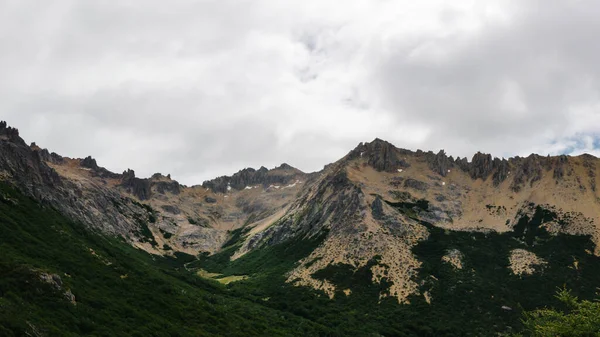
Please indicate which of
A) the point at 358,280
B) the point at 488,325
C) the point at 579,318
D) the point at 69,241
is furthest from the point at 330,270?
the point at 579,318

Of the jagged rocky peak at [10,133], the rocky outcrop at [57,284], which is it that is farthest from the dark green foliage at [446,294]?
the jagged rocky peak at [10,133]

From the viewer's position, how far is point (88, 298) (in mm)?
87750

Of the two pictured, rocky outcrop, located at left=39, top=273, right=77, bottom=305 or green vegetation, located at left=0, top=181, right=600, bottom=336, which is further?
rocky outcrop, located at left=39, top=273, right=77, bottom=305

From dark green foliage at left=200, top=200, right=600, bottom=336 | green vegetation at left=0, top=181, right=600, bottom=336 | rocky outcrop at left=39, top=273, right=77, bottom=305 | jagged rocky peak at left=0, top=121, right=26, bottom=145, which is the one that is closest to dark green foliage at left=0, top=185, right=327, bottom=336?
green vegetation at left=0, top=181, right=600, bottom=336

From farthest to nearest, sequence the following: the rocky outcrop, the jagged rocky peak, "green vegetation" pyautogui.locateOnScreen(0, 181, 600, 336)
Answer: the jagged rocky peak < the rocky outcrop < "green vegetation" pyautogui.locateOnScreen(0, 181, 600, 336)

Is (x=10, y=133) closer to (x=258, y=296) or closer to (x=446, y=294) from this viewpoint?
(x=258, y=296)

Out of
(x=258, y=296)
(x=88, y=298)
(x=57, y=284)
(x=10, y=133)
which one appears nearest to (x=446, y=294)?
(x=258, y=296)

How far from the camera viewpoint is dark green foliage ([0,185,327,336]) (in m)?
72.2

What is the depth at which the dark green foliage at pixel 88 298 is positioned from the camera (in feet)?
237

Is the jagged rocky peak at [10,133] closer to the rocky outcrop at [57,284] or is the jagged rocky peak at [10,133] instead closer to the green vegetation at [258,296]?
the green vegetation at [258,296]

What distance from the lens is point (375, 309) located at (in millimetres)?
160125

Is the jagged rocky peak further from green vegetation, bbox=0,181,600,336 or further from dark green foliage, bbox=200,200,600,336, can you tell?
dark green foliage, bbox=200,200,600,336

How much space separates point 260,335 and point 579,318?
269 feet

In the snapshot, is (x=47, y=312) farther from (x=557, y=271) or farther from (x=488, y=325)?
(x=557, y=271)
